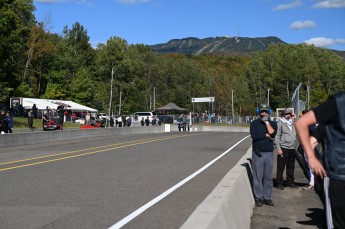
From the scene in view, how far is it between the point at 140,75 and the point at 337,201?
11313 cm

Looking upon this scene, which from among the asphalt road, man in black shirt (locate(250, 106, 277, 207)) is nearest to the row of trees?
the asphalt road

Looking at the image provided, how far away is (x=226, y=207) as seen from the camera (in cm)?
631

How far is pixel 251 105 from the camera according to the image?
128 m

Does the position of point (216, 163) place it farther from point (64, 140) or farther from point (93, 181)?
point (64, 140)

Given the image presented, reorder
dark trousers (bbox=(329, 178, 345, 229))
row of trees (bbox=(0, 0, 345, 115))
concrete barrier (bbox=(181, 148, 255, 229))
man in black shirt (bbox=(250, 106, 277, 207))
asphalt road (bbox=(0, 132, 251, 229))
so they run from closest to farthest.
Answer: dark trousers (bbox=(329, 178, 345, 229)) < concrete barrier (bbox=(181, 148, 255, 229)) < asphalt road (bbox=(0, 132, 251, 229)) < man in black shirt (bbox=(250, 106, 277, 207)) < row of trees (bbox=(0, 0, 345, 115))

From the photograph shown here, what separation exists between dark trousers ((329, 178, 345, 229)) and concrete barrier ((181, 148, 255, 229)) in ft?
3.64

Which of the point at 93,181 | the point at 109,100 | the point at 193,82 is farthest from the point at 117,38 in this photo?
the point at 93,181

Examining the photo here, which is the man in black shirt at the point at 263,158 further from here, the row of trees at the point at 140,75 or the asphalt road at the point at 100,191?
the row of trees at the point at 140,75

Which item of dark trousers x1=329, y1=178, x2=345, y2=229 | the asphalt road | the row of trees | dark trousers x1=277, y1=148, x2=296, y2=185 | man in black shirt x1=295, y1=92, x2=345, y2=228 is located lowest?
the asphalt road

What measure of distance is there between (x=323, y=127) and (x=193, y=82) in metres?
132

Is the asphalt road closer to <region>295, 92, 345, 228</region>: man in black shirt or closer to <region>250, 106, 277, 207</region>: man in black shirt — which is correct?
<region>250, 106, 277, 207</region>: man in black shirt

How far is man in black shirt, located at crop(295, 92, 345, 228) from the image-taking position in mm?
4188

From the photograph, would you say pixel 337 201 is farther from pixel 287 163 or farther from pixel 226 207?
pixel 287 163

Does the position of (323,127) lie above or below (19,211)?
above
